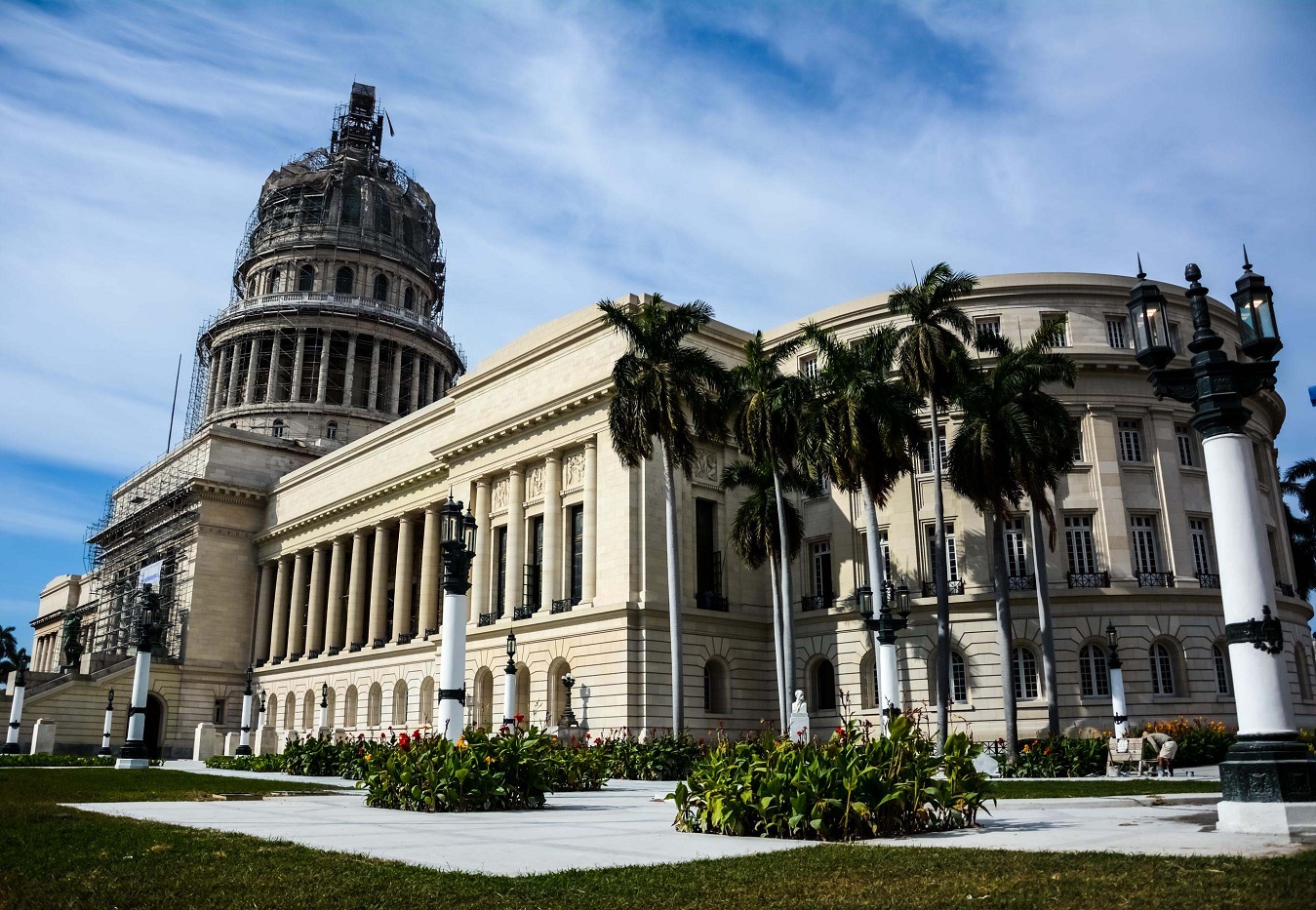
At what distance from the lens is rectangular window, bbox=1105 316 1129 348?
142 ft

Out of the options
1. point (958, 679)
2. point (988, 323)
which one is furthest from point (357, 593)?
point (988, 323)

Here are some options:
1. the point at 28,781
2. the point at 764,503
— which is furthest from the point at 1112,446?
the point at 28,781

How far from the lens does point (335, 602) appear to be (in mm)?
64375

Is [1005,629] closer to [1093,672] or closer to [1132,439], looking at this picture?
[1093,672]

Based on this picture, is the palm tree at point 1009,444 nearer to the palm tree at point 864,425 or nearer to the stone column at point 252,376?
the palm tree at point 864,425

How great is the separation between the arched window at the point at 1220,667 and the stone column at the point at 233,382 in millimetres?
75151

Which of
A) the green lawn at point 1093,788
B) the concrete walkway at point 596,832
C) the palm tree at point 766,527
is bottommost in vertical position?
the green lawn at point 1093,788

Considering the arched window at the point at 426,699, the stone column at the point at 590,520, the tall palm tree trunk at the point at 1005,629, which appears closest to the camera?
the tall palm tree trunk at the point at 1005,629

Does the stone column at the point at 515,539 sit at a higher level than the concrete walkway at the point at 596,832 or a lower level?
higher

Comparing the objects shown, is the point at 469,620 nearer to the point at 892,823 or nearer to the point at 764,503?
the point at 764,503

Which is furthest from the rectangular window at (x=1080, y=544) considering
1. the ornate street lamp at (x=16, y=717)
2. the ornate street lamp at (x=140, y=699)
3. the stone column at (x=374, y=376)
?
the stone column at (x=374, y=376)

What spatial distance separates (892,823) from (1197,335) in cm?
705

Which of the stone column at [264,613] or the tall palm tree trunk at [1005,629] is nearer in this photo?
the tall palm tree trunk at [1005,629]

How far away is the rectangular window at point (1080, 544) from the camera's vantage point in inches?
1588
